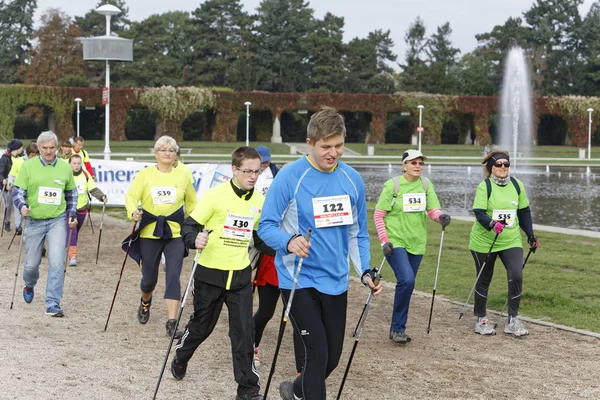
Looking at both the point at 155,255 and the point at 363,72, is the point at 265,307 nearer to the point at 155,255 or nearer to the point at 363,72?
the point at 155,255

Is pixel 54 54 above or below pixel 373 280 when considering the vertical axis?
above

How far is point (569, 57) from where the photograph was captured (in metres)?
94.4

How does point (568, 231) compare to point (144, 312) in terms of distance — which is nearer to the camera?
point (144, 312)

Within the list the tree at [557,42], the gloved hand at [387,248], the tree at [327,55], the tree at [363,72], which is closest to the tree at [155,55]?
the tree at [327,55]

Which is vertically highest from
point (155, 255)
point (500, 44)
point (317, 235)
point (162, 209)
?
point (500, 44)

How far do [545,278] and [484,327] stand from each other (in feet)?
11.5

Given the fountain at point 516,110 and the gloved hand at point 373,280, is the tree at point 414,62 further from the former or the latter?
the gloved hand at point 373,280

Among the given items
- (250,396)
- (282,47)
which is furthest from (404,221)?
(282,47)

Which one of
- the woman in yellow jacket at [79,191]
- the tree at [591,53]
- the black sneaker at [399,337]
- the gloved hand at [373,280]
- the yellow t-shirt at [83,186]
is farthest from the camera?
the tree at [591,53]

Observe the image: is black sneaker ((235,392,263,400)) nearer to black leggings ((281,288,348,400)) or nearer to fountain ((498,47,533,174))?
black leggings ((281,288,348,400))

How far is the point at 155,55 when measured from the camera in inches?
3474

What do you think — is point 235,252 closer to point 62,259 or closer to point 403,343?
point 403,343

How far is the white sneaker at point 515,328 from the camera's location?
8.55 metres

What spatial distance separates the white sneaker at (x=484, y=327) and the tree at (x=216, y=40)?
79795mm
